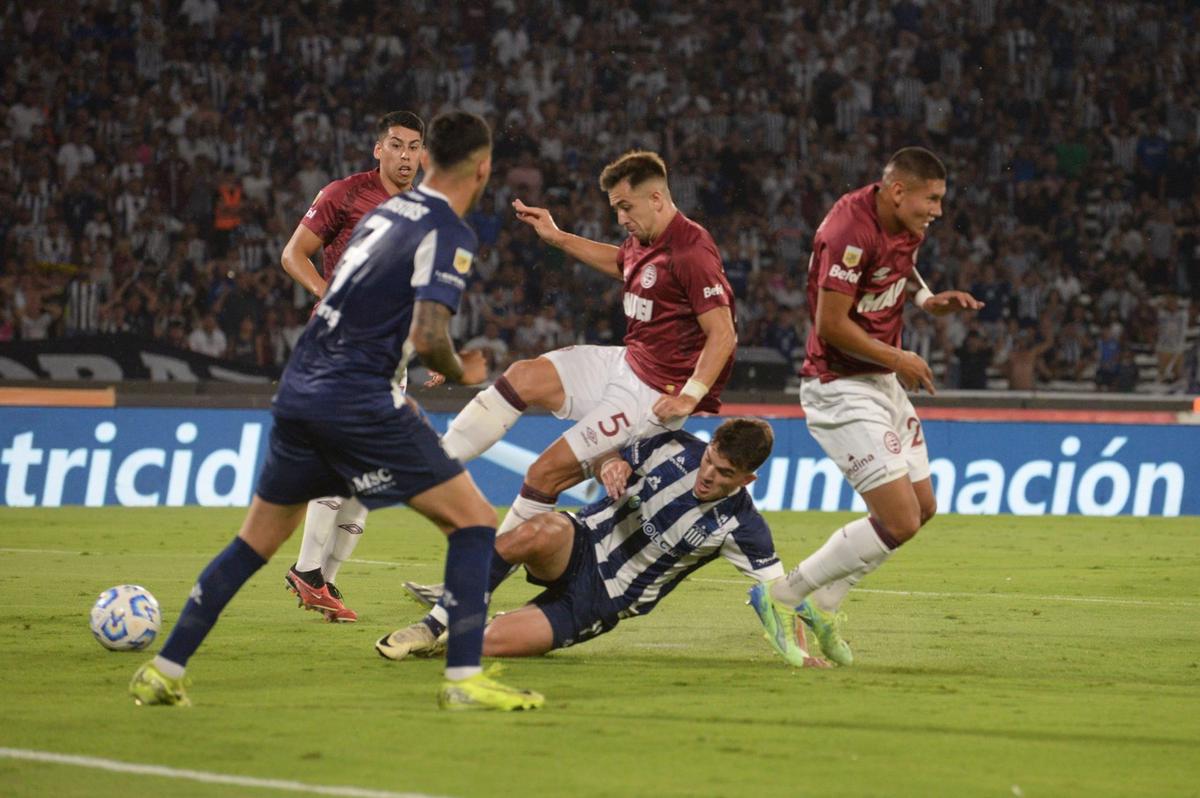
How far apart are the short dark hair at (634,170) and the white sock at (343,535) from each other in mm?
2232

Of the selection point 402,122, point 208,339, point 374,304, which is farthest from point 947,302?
point 208,339

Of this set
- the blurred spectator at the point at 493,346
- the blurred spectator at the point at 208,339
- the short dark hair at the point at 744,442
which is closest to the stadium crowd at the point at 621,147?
the blurred spectator at the point at 208,339

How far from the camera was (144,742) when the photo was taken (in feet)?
17.8

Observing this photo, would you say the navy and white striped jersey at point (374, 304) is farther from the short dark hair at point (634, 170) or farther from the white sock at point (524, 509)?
the short dark hair at point (634, 170)

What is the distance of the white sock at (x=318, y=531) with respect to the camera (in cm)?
904

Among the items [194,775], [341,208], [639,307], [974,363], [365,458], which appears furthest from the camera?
[974,363]

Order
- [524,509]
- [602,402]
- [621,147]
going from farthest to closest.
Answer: [621,147] → [602,402] → [524,509]

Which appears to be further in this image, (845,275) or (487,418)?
(487,418)

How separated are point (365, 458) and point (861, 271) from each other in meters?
2.74

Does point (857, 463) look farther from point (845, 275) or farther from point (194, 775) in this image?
point (194, 775)

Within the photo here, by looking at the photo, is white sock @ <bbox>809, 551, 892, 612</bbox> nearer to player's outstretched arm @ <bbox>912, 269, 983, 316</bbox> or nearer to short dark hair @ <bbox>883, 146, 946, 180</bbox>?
player's outstretched arm @ <bbox>912, 269, 983, 316</bbox>

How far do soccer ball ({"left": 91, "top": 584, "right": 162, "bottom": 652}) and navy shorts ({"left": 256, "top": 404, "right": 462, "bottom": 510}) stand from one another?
1.74 metres

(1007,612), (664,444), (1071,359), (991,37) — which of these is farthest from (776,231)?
(664,444)

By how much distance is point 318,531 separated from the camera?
908 cm
